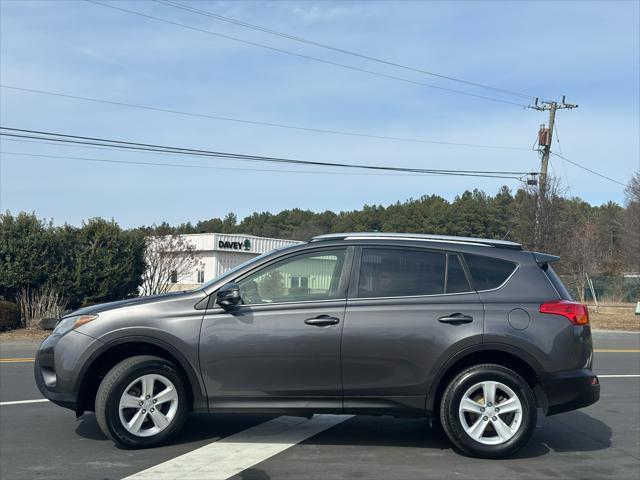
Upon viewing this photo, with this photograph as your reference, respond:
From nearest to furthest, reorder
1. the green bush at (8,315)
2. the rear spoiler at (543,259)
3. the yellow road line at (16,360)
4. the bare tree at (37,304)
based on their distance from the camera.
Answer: the rear spoiler at (543,259)
the yellow road line at (16,360)
the green bush at (8,315)
the bare tree at (37,304)

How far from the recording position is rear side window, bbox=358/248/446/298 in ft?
19.6

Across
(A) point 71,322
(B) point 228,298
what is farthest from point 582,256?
(A) point 71,322

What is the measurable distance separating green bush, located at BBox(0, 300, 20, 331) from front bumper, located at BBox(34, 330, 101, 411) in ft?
Result: 43.0

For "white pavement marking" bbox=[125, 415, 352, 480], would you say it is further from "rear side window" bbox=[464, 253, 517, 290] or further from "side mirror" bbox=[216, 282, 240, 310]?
"rear side window" bbox=[464, 253, 517, 290]

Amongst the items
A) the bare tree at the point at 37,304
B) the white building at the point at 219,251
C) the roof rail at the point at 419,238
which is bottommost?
the bare tree at the point at 37,304

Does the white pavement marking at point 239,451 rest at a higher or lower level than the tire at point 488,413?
lower

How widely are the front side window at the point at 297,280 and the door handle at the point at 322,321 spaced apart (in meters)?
0.20

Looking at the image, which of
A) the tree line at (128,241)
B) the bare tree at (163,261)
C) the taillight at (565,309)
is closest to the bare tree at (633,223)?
the tree line at (128,241)

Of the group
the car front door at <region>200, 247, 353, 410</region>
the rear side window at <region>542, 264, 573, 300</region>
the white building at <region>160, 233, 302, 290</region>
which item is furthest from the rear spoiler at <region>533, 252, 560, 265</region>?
the white building at <region>160, 233, 302, 290</region>

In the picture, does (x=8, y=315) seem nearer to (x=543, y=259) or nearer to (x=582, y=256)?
(x=543, y=259)

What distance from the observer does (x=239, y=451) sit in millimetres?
5785

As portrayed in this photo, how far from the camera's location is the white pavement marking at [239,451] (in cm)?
514

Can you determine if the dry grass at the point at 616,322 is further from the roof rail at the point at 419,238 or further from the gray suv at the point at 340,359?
the gray suv at the point at 340,359

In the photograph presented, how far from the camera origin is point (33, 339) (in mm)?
16453
